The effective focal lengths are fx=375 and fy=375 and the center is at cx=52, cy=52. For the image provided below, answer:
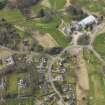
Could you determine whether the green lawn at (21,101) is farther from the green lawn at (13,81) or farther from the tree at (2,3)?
the tree at (2,3)

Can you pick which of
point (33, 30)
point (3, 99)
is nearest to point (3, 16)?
point (33, 30)

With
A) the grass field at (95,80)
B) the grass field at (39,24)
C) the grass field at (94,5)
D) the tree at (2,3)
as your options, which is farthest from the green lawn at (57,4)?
the grass field at (95,80)

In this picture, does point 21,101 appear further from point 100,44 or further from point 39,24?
point 100,44

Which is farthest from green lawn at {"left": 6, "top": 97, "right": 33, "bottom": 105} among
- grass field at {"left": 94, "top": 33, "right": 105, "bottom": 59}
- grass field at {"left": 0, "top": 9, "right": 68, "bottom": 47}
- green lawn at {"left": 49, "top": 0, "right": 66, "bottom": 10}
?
green lawn at {"left": 49, "top": 0, "right": 66, "bottom": 10}

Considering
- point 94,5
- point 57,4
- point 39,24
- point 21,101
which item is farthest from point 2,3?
point 21,101

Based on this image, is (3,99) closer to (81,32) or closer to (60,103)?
(60,103)
